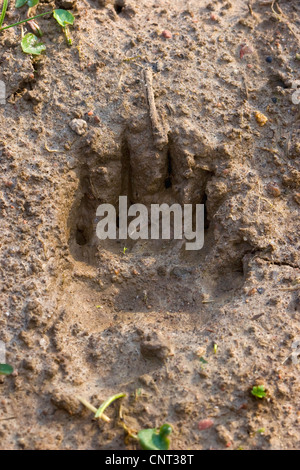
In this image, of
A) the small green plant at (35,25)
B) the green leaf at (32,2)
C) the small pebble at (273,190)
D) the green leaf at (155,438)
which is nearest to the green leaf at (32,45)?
the small green plant at (35,25)

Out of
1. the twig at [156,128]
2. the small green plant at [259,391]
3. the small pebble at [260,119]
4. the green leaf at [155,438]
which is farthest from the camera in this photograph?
the small pebble at [260,119]

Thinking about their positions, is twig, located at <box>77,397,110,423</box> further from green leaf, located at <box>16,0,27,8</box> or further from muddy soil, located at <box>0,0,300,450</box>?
green leaf, located at <box>16,0,27,8</box>

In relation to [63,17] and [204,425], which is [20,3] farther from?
[204,425]

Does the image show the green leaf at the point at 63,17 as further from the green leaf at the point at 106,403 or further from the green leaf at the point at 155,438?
the green leaf at the point at 155,438

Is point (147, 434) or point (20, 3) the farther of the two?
point (20, 3)

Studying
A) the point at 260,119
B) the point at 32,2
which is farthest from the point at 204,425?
the point at 32,2
